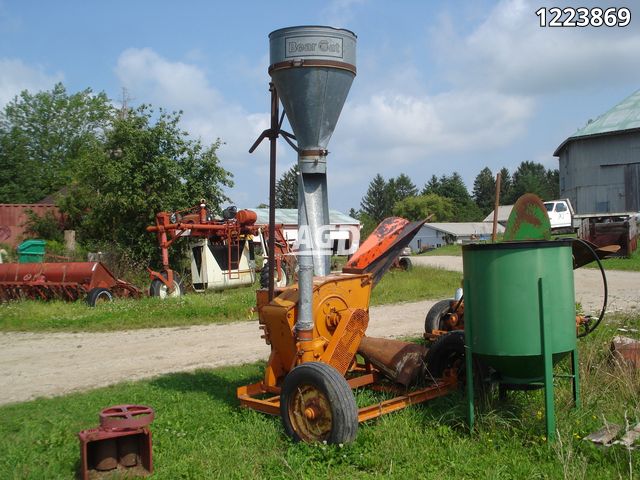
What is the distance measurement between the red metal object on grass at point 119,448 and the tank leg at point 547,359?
290 centimetres

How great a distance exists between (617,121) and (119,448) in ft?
124

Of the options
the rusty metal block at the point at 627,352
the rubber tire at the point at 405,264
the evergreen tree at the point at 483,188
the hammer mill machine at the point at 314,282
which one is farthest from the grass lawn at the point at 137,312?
the evergreen tree at the point at 483,188

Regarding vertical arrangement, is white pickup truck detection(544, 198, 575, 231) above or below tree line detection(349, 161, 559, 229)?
below

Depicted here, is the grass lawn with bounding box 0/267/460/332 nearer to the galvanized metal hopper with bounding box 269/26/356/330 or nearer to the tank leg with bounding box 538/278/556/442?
the galvanized metal hopper with bounding box 269/26/356/330

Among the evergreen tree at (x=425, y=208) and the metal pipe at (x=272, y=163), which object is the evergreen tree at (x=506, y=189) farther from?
the metal pipe at (x=272, y=163)

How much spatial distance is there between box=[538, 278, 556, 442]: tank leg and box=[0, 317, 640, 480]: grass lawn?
125 mm

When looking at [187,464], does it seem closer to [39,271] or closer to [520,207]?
[520,207]

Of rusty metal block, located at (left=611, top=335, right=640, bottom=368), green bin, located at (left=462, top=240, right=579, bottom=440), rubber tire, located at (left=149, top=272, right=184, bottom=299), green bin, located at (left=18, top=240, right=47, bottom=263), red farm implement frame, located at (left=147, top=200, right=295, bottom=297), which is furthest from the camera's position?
green bin, located at (left=18, top=240, right=47, bottom=263)

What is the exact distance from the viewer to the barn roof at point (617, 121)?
3575 centimetres

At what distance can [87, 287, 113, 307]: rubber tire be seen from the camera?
14633mm

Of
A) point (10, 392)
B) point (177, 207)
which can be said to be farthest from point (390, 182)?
point (10, 392)

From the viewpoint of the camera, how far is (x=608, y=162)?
36.5 m

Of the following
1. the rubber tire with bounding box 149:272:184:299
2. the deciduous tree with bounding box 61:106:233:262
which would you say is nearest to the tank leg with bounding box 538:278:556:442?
the rubber tire with bounding box 149:272:184:299

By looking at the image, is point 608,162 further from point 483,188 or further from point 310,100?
point 483,188
